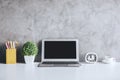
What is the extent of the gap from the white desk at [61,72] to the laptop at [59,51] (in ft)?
0.45

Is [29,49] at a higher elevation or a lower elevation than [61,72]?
higher

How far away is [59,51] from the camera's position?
7.39 feet

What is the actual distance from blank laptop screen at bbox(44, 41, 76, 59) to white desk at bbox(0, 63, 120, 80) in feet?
0.55

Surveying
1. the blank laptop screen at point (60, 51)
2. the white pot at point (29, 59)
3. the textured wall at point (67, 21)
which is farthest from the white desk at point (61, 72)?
the textured wall at point (67, 21)

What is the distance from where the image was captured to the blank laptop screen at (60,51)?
7.36 ft

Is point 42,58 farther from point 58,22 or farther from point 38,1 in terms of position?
point 38,1

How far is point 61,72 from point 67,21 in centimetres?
61

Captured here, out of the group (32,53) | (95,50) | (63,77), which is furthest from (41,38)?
(63,77)

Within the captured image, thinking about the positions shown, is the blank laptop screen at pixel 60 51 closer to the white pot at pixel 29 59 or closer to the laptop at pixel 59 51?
the laptop at pixel 59 51

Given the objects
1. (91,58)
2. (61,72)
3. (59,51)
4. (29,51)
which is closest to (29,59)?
(29,51)

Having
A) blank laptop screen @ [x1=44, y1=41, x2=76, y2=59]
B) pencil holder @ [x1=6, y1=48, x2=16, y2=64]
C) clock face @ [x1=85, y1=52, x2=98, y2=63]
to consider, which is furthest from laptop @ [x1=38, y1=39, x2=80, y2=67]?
pencil holder @ [x1=6, y1=48, x2=16, y2=64]

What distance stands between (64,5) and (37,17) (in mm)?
279

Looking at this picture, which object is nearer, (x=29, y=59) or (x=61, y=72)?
(x=61, y=72)

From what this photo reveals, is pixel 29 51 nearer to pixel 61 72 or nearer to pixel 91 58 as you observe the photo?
pixel 61 72
